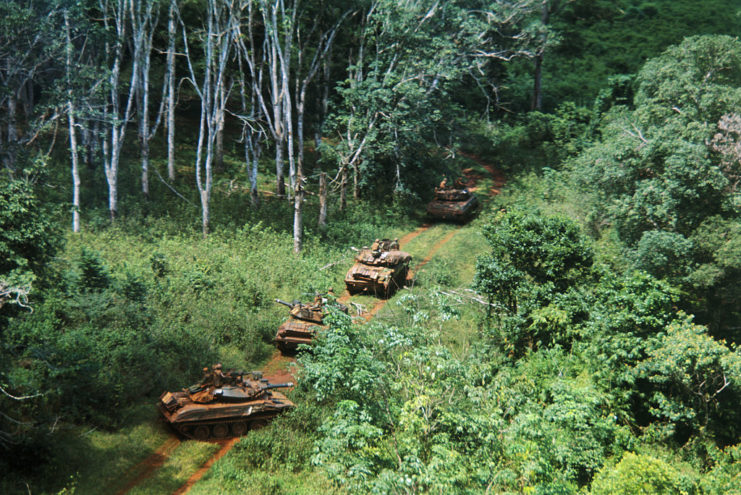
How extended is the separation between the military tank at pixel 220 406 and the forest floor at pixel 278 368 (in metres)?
0.37

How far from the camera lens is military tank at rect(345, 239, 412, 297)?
71.9ft

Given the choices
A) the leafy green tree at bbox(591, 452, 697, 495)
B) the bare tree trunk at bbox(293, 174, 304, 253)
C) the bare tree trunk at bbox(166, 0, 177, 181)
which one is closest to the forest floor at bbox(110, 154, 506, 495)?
the bare tree trunk at bbox(293, 174, 304, 253)

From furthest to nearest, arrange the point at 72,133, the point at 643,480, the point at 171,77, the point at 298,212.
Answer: the point at 171,77 → the point at 298,212 → the point at 72,133 → the point at 643,480

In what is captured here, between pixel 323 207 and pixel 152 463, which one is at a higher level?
pixel 323 207

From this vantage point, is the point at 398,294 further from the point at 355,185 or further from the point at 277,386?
the point at 355,185

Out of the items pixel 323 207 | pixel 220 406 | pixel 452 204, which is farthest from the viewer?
pixel 452 204

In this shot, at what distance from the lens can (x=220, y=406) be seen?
1369 centimetres

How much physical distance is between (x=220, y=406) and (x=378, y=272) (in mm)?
9803

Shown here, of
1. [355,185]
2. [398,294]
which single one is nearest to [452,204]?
[355,185]

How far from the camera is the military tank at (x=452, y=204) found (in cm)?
3153

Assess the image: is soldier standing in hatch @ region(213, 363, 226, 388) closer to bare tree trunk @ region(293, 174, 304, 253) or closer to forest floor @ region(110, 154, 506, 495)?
forest floor @ region(110, 154, 506, 495)

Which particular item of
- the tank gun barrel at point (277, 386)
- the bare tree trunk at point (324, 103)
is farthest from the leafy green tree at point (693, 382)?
the bare tree trunk at point (324, 103)

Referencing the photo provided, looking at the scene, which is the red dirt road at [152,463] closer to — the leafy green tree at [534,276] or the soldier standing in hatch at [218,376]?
the soldier standing in hatch at [218,376]

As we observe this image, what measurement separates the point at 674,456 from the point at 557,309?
16.9 feet
